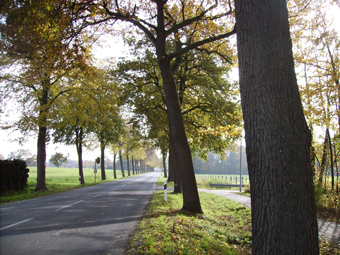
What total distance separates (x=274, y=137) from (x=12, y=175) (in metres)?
16.6

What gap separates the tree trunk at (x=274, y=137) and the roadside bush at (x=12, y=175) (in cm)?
1565

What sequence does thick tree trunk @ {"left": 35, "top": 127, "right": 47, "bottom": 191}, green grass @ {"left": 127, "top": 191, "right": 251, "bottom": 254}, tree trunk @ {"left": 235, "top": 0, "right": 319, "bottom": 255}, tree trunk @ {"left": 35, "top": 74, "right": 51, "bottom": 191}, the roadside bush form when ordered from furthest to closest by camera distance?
thick tree trunk @ {"left": 35, "top": 127, "right": 47, "bottom": 191} → tree trunk @ {"left": 35, "top": 74, "right": 51, "bottom": 191} → the roadside bush → green grass @ {"left": 127, "top": 191, "right": 251, "bottom": 254} → tree trunk @ {"left": 235, "top": 0, "right": 319, "bottom": 255}

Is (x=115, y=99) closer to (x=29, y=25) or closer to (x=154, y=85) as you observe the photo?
(x=154, y=85)

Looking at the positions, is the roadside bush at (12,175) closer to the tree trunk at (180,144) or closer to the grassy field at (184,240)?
the grassy field at (184,240)

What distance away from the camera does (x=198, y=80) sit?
13.5m

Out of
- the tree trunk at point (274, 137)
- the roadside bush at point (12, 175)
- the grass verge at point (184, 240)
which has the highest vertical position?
the tree trunk at point (274, 137)

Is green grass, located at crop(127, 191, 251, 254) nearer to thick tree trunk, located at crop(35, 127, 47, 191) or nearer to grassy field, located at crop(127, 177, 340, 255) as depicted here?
grassy field, located at crop(127, 177, 340, 255)

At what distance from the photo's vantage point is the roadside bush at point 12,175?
1434 centimetres

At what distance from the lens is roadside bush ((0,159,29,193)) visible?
14.3m

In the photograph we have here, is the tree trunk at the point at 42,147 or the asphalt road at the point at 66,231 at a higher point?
the tree trunk at the point at 42,147

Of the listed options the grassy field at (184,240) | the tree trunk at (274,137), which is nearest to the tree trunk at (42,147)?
the grassy field at (184,240)

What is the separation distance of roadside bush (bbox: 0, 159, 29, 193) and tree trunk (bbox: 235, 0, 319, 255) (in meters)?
15.6

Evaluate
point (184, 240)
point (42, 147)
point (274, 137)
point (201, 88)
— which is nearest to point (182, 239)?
point (184, 240)

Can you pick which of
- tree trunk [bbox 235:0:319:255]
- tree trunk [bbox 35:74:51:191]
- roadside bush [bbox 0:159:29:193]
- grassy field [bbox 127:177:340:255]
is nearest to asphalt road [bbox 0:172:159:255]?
grassy field [bbox 127:177:340:255]
